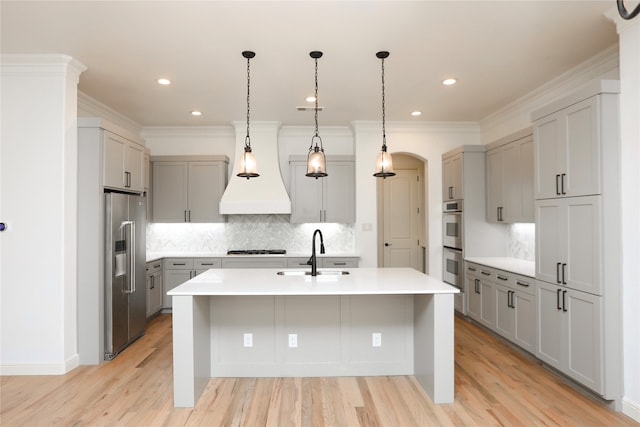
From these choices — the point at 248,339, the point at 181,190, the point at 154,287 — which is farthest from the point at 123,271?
the point at 181,190

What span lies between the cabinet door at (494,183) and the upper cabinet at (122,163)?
14.1 feet

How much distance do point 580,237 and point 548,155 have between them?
2.56ft

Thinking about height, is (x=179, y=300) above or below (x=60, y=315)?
above

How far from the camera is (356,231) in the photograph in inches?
228

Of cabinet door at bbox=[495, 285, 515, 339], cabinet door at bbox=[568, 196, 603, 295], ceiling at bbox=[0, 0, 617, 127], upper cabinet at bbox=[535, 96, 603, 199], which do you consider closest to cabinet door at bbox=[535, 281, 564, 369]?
cabinet door at bbox=[568, 196, 603, 295]

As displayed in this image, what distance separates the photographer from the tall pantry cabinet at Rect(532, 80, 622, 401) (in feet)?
9.08

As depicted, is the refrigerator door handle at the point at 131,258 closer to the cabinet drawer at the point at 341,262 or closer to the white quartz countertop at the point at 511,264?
the cabinet drawer at the point at 341,262

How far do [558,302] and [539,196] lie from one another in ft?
3.03

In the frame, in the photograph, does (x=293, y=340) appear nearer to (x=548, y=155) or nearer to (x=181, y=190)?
(x=548, y=155)

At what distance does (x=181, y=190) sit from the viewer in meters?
5.80

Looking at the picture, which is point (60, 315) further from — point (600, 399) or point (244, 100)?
point (600, 399)

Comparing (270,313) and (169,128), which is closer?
(270,313)

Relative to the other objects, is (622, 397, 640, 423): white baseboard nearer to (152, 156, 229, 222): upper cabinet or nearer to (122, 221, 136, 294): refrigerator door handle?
(122, 221, 136, 294): refrigerator door handle

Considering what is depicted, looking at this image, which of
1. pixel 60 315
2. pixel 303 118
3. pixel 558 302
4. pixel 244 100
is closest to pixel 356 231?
pixel 303 118
